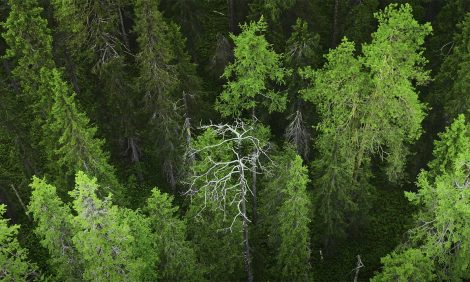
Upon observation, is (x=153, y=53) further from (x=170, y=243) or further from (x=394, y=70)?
(x=394, y=70)

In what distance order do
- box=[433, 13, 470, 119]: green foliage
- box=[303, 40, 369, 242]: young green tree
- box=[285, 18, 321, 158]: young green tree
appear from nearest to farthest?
box=[303, 40, 369, 242]: young green tree
box=[433, 13, 470, 119]: green foliage
box=[285, 18, 321, 158]: young green tree

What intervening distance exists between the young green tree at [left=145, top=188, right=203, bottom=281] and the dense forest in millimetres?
78

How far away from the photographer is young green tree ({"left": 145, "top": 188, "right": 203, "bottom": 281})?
20.1m

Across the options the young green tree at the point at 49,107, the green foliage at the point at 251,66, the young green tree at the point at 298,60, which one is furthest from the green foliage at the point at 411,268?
the young green tree at the point at 49,107

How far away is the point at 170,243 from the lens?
2086 cm

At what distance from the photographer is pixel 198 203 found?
23.5 m

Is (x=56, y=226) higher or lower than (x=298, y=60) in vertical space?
lower

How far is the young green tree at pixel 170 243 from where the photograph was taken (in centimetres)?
2011

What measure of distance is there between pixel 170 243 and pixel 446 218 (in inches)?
450

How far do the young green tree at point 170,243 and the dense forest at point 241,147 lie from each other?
8cm

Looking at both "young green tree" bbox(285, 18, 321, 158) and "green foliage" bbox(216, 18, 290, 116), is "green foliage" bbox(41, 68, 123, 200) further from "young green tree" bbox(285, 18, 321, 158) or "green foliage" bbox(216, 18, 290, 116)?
"young green tree" bbox(285, 18, 321, 158)

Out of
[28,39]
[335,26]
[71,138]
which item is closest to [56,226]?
[71,138]

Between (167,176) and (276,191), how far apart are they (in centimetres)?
1141

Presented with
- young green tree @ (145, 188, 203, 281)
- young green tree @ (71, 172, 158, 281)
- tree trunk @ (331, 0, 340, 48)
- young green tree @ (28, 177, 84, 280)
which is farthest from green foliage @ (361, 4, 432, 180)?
Result: tree trunk @ (331, 0, 340, 48)
